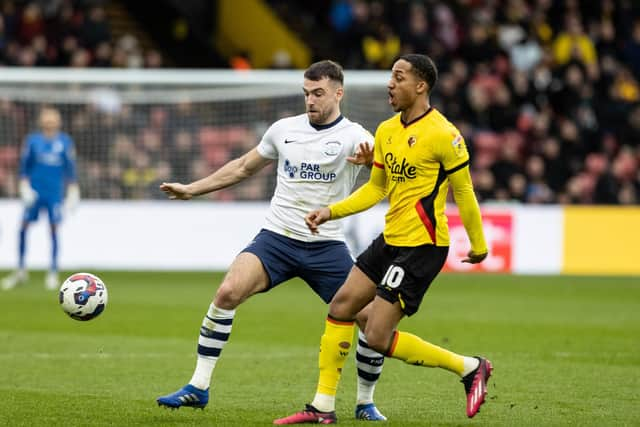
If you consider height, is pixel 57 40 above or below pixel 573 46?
below

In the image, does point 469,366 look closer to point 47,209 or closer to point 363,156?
point 363,156

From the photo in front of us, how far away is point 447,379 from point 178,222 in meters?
11.3

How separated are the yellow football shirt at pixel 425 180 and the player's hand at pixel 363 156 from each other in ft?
1.03

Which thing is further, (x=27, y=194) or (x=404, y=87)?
(x=27, y=194)

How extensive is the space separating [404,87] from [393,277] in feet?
3.75

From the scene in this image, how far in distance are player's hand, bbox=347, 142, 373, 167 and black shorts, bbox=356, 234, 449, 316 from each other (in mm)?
567

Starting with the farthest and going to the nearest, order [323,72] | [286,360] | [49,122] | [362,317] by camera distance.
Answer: [49,122] → [286,360] → [323,72] → [362,317]

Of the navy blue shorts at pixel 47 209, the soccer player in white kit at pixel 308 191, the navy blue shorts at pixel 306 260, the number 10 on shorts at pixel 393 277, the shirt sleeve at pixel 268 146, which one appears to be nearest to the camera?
the number 10 on shorts at pixel 393 277

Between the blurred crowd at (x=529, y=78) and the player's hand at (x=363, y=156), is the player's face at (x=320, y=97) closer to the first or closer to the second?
the player's hand at (x=363, y=156)

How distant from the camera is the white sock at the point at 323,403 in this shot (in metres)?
7.79

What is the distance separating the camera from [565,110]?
24.6 meters

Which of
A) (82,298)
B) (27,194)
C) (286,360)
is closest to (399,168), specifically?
(82,298)

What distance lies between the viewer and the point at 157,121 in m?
21.3

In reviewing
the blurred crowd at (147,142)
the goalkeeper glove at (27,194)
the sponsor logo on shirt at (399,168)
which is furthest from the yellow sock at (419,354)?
the blurred crowd at (147,142)
